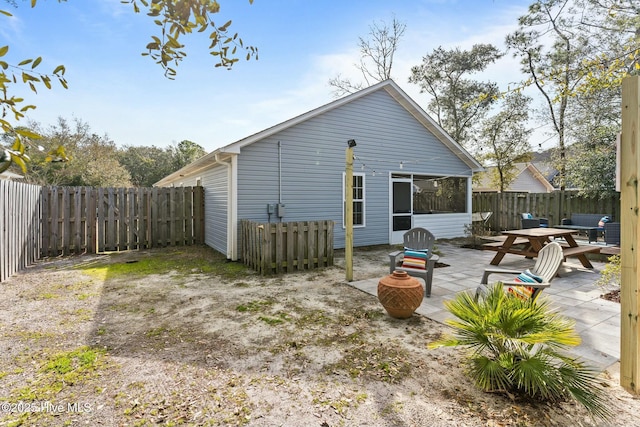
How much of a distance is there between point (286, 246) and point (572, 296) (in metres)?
5.03

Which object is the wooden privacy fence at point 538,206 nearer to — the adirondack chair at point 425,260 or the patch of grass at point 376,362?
the adirondack chair at point 425,260

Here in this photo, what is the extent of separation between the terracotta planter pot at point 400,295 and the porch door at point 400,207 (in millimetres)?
6505

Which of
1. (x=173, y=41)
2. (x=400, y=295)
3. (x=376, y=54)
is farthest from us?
(x=376, y=54)

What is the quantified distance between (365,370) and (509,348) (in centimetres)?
123

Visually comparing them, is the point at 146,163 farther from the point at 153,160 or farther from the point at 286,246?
the point at 286,246

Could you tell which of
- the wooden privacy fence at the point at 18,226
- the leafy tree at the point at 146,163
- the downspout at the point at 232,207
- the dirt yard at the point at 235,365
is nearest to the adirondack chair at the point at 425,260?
the dirt yard at the point at 235,365

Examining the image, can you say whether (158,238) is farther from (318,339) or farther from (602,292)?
(602,292)

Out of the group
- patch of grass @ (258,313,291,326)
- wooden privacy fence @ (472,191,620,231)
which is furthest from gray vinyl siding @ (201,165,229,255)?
wooden privacy fence @ (472,191,620,231)

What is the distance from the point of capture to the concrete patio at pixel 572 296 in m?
3.25

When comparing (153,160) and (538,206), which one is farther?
(153,160)

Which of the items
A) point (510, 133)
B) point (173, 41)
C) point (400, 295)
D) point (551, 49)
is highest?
point (551, 49)

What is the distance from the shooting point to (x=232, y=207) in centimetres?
782

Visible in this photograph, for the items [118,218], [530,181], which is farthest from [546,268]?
[530,181]

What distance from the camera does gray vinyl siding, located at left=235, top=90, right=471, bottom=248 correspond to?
8.20 metres
